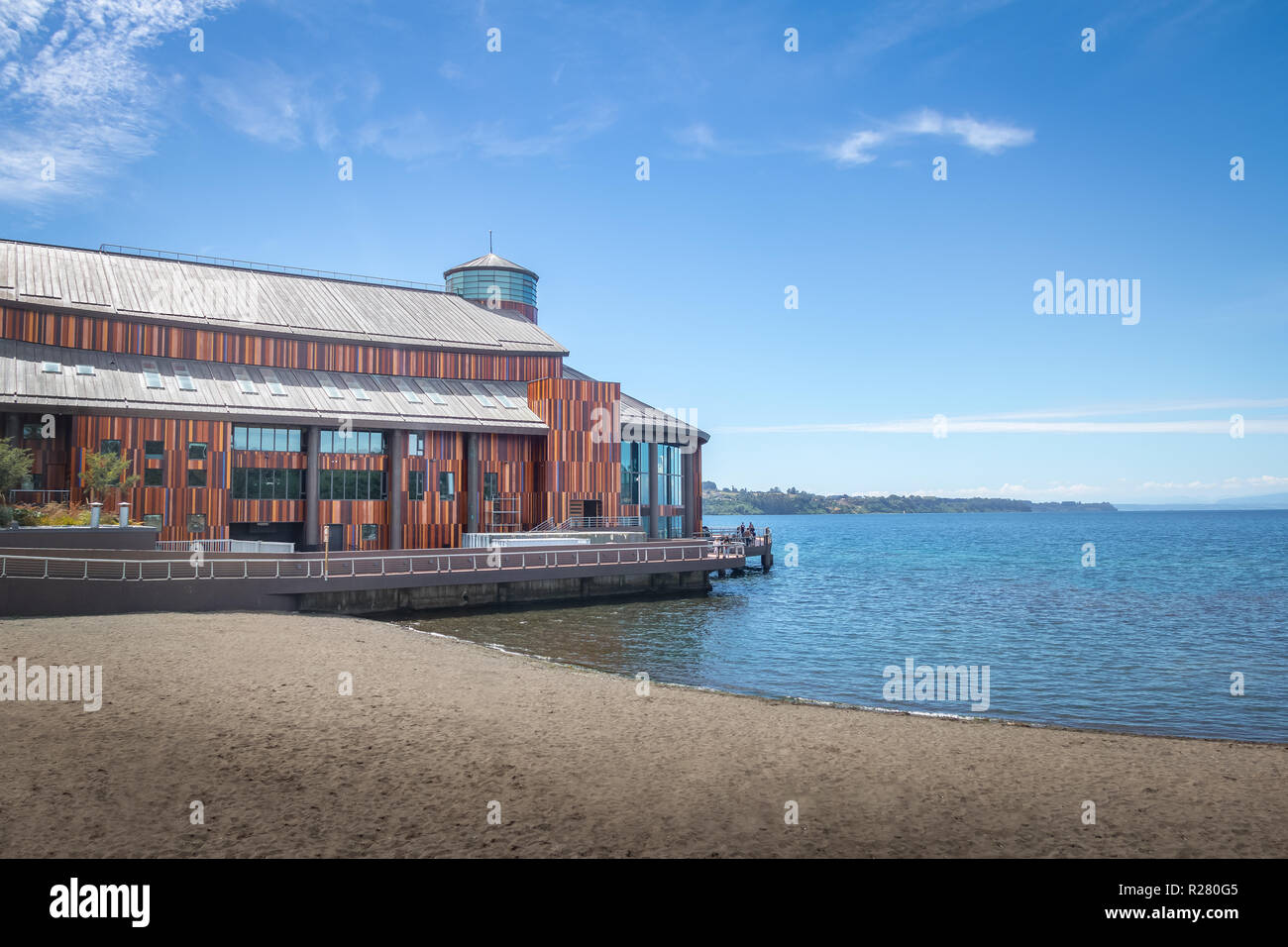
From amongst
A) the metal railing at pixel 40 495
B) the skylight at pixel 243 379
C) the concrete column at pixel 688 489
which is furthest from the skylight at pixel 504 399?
the metal railing at pixel 40 495

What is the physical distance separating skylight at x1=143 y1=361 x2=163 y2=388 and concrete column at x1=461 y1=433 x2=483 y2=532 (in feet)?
56.0

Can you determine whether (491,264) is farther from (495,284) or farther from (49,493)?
(49,493)

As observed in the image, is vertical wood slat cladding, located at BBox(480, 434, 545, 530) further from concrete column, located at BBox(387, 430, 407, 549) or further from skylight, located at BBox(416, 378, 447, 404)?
concrete column, located at BBox(387, 430, 407, 549)

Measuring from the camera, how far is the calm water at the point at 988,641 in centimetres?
2145

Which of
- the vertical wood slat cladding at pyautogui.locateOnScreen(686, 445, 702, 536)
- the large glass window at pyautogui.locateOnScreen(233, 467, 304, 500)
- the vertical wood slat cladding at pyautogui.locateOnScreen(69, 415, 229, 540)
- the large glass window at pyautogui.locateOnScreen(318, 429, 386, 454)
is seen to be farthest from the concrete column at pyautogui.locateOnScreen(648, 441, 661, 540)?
the vertical wood slat cladding at pyautogui.locateOnScreen(69, 415, 229, 540)

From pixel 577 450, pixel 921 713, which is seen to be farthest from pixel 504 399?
pixel 921 713

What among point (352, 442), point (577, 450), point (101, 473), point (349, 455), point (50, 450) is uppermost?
point (352, 442)

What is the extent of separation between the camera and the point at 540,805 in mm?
10430

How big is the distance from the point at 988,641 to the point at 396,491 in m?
33.5

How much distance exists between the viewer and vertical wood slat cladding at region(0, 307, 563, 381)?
44406mm

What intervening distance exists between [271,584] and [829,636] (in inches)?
840

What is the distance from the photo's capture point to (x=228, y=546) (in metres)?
41.5

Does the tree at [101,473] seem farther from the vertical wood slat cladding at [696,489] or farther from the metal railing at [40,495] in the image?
the vertical wood slat cladding at [696,489]
